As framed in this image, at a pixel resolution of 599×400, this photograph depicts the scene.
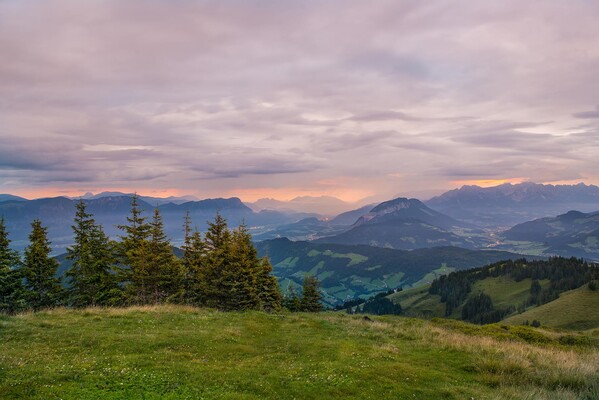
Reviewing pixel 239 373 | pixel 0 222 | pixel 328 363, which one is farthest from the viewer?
pixel 0 222

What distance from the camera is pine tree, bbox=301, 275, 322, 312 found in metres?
77.8

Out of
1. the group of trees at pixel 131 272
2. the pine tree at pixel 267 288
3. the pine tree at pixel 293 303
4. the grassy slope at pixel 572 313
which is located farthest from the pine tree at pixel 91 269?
the grassy slope at pixel 572 313

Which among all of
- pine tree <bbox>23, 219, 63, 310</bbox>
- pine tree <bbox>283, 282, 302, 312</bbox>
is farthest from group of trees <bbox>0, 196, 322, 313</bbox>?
pine tree <bbox>283, 282, 302, 312</bbox>

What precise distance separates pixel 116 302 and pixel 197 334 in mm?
34588

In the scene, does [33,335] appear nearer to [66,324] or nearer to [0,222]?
[66,324]

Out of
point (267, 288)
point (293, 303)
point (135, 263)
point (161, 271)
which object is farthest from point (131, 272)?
point (293, 303)

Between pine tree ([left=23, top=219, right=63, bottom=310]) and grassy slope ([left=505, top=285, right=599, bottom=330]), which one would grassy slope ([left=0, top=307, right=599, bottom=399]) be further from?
grassy slope ([left=505, top=285, right=599, bottom=330])

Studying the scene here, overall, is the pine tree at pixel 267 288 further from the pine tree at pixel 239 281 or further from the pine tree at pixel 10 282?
the pine tree at pixel 10 282

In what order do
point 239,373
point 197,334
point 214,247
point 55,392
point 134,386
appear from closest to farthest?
point 55,392, point 134,386, point 239,373, point 197,334, point 214,247

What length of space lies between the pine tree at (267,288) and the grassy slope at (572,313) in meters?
90.5

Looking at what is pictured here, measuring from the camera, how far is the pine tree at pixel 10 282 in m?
43.7

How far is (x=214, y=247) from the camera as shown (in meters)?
60.1

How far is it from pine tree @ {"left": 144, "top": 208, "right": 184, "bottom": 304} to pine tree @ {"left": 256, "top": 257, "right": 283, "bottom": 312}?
1337 cm

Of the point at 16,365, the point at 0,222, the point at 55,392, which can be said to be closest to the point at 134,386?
the point at 55,392
